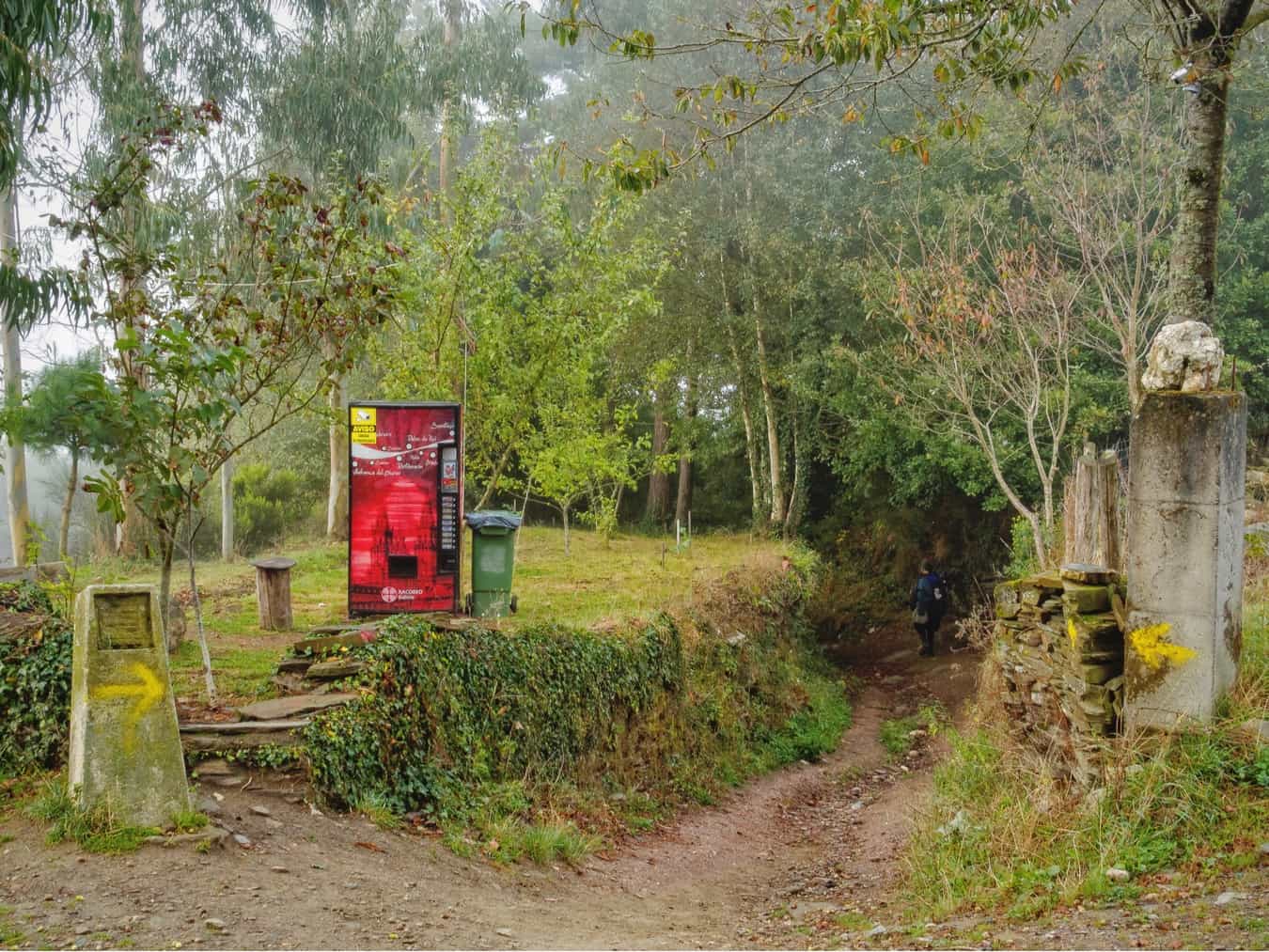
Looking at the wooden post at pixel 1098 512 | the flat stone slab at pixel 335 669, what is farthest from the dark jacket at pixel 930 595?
the flat stone slab at pixel 335 669

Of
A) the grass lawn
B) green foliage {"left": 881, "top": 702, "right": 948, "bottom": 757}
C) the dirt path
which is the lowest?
green foliage {"left": 881, "top": 702, "right": 948, "bottom": 757}

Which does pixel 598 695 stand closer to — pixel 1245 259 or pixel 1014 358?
pixel 1014 358

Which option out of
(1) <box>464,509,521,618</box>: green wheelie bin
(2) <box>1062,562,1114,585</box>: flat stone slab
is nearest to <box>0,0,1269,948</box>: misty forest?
(2) <box>1062,562,1114,585</box>: flat stone slab

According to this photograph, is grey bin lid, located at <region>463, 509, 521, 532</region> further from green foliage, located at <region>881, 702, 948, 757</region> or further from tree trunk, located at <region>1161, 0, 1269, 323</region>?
tree trunk, located at <region>1161, 0, 1269, 323</region>


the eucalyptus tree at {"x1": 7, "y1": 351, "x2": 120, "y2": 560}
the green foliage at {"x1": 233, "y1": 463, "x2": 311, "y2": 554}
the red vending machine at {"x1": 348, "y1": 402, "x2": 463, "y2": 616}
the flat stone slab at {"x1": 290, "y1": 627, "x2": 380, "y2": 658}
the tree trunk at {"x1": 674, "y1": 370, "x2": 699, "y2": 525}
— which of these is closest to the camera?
the eucalyptus tree at {"x1": 7, "y1": 351, "x2": 120, "y2": 560}

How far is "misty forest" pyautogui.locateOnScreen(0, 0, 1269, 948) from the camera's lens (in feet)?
21.4

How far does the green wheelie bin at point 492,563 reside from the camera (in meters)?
11.8

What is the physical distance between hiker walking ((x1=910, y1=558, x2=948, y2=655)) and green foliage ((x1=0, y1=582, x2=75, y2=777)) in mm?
15865

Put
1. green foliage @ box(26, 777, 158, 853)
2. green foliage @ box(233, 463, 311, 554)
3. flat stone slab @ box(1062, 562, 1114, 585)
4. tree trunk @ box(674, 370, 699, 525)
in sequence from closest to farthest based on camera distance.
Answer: green foliage @ box(26, 777, 158, 853), flat stone slab @ box(1062, 562, 1114, 585), green foliage @ box(233, 463, 311, 554), tree trunk @ box(674, 370, 699, 525)

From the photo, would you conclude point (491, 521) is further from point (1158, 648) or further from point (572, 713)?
point (1158, 648)

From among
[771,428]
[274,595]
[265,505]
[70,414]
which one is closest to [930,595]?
[771,428]

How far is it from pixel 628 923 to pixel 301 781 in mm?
2315

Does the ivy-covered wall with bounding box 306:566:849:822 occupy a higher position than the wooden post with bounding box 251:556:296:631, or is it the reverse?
the wooden post with bounding box 251:556:296:631

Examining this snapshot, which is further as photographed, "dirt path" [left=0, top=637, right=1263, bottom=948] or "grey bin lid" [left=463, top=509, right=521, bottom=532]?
"grey bin lid" [left=463, top=509, right=521, bottom=532]
